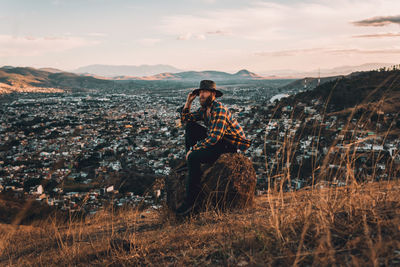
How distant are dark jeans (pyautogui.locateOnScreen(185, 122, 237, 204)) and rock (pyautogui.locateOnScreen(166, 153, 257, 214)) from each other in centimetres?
20

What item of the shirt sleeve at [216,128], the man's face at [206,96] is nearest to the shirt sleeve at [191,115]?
the man's face at [206,96]

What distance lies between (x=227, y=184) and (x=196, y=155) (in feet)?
2.33

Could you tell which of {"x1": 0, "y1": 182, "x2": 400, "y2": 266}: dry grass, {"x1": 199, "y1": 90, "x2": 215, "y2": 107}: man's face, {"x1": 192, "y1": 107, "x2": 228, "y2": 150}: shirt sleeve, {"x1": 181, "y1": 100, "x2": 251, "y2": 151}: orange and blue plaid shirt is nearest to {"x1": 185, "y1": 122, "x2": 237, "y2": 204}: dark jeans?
{"x1": 181, "y1": 100, "x2": 251, "y2": 151}: orange and blue plaid shirt

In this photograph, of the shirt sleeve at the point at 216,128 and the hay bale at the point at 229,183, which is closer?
the shirt sleeve at the point at 216,128

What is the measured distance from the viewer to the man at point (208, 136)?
382 cm

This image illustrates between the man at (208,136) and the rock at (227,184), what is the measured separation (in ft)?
0.66

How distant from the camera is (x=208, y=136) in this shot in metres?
3.84

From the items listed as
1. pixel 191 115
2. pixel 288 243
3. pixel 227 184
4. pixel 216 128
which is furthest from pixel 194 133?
pixel 288 243

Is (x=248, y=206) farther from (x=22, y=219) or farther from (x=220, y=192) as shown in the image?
(x=22, y=219)

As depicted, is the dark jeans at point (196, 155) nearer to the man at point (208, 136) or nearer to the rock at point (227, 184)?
the man at point (208, 136)

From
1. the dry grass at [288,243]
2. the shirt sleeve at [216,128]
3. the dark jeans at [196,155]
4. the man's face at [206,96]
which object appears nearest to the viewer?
the dry grass at [288,243]

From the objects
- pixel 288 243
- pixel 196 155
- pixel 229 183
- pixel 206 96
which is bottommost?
pixel 229 183

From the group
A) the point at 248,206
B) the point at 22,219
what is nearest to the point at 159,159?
the point at 22,219

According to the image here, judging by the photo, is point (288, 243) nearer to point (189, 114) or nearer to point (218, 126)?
point (218, 126)
